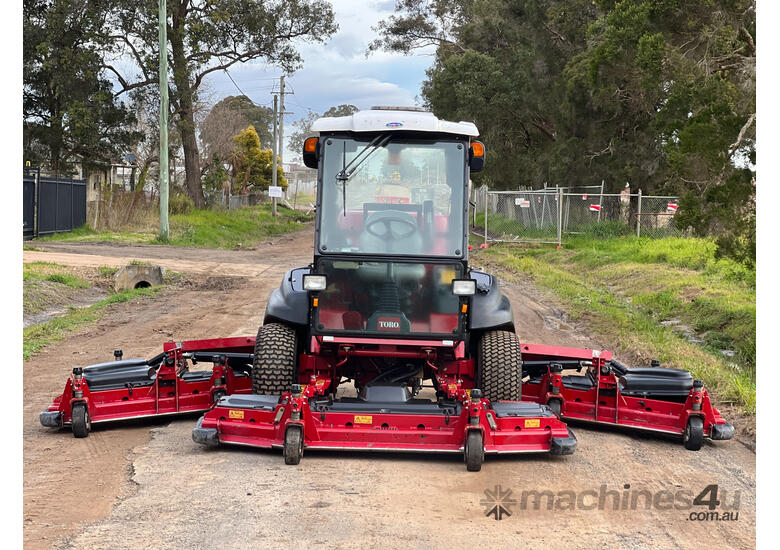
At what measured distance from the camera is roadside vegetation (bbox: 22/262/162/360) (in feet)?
42.9

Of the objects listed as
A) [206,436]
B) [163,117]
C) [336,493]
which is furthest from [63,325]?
[163,117]

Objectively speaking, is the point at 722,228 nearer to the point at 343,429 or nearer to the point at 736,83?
the point at 736,83

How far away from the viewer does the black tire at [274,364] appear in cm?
760

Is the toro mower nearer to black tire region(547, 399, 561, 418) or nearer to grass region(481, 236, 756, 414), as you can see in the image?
black tire region(547, 399, 561, 418)

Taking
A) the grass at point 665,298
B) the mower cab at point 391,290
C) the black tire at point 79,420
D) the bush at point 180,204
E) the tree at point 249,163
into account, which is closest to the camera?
the mower cab at point 391,290

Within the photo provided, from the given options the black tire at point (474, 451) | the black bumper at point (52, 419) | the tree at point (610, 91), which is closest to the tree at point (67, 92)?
the tree at point (610, 91)

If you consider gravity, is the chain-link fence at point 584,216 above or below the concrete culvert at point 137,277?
above

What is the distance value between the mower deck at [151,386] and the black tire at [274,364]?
602mm

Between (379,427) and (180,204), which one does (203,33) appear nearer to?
(180,204)

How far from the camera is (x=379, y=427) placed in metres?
6.85

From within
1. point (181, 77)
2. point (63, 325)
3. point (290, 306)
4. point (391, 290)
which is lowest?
point (63, 325)

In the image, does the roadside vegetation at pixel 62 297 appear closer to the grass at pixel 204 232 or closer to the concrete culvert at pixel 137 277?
the concrete culvert at pixel 137 277

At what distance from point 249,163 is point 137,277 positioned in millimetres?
51730

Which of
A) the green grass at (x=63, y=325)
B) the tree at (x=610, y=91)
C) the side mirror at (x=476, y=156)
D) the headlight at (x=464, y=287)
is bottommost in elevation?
the green grass at (x=63, y=325)
